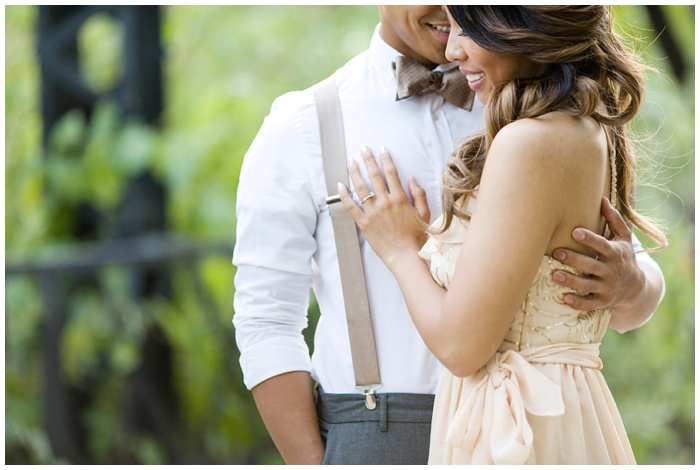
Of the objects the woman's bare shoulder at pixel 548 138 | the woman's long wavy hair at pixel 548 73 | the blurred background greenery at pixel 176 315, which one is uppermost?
the woman's long wavy hair at pixel 548 73

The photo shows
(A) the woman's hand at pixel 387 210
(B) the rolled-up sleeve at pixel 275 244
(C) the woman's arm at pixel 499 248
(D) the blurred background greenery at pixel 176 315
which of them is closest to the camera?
(C) the woman's arm at pixel 499 248

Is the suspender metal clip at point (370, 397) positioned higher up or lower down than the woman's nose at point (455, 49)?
lower down

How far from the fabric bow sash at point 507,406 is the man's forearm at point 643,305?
33 centimetres

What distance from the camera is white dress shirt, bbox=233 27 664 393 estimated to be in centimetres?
184

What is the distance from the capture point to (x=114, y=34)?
7.72 m

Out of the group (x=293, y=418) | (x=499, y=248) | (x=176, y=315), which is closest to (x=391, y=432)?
(x=293, y=418)

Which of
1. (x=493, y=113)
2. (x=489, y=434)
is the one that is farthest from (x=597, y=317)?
(x=493, y=113)

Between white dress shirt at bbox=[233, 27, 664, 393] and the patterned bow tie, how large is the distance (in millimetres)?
26

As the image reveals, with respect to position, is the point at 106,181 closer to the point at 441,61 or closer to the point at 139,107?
the point at 139,107

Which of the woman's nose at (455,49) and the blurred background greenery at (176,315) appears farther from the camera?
the blurred background greenery at (176,315)

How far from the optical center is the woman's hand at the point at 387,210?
1.76 m

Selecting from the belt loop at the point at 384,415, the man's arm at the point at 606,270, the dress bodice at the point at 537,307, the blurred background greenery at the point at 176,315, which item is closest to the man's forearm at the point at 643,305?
the man's arm at the point at 606,270

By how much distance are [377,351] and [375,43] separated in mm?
674

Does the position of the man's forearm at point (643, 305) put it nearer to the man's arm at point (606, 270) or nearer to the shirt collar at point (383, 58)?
the man's arm at point (606, 270)
